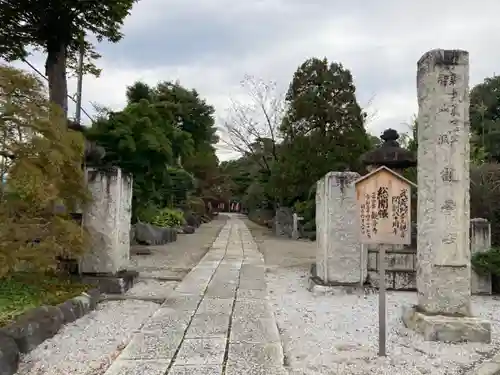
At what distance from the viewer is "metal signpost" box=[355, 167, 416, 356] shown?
14.6 feet

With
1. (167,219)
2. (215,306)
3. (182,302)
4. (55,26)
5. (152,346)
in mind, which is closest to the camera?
(152,346)

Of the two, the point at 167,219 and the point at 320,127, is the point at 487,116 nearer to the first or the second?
the point at 320,127

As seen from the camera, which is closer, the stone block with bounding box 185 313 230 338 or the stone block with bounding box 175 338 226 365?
the stone block with bounding box 175 338 226 365

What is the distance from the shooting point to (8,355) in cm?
356

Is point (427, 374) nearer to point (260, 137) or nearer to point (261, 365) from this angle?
point (261, 365)

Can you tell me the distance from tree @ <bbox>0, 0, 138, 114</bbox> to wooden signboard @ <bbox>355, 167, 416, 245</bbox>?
7493mm

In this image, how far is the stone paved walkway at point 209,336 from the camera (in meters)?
3.59

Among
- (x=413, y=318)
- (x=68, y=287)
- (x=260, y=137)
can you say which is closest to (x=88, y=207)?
(x=68, y=287)

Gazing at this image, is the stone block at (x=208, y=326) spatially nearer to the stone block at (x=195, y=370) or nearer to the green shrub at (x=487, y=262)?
the stone block at (x=195, y=370)

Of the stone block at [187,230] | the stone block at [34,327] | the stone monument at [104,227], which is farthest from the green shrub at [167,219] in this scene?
the stone block at [34,327]

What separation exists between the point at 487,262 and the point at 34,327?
251 inches

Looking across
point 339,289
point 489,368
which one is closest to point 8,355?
point 489,368

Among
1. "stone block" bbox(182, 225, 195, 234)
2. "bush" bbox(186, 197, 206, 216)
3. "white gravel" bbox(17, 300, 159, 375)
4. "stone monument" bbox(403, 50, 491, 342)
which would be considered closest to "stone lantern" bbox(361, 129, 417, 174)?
"stone monument" bbox(403, 50, 491, 342)

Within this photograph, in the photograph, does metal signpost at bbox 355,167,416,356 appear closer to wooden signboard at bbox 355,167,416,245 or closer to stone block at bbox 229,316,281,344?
wooden signboard at bbox 355,167,416,245
